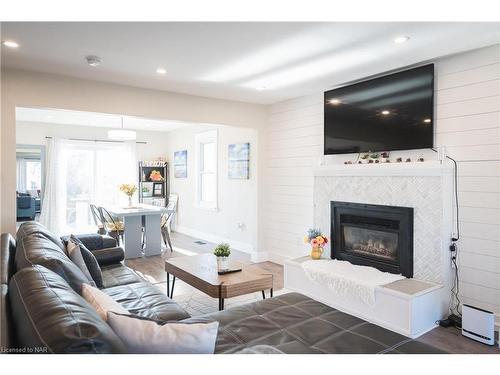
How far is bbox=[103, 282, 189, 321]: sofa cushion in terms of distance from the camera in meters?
2.21

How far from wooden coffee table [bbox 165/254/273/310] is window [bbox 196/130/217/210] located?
11.8 feet

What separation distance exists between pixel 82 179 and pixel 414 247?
7.28 m

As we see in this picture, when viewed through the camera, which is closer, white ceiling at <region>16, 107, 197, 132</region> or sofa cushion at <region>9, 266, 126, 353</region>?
sofa cushion at <region>9, 266, 126, 353</region>

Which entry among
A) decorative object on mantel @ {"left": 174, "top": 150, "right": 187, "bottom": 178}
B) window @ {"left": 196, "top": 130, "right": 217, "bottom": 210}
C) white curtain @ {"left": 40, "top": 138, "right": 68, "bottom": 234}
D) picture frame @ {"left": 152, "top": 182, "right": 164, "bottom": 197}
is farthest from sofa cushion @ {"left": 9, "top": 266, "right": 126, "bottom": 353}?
picture frame @ {"left": 152, "top": 182, "right": 164, "bottom": 197}

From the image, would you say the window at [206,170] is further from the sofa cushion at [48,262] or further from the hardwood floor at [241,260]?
the sofa cushion at [48,262]

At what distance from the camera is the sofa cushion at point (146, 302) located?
221cm

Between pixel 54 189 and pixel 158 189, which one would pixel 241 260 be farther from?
pixel 54 189

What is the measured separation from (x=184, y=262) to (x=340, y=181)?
2.06m

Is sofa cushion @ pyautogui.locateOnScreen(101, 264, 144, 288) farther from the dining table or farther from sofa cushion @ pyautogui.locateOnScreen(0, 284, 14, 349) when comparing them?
the dining table

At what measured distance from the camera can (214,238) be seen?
700cm

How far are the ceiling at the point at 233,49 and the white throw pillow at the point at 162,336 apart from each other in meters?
2.12
